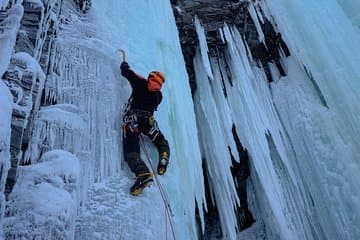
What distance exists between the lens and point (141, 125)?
2.26 m

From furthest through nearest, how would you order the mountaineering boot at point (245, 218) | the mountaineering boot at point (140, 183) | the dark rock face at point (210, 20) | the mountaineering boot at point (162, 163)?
the mountaineering boot at point (245, 218) → the dark rock face at point (210, 20) → the mountaineering boot at point (162, 163) → the mountaineering boot at point (140, 183)

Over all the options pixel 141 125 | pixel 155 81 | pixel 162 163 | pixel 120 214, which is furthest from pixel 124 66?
pixel 120 214

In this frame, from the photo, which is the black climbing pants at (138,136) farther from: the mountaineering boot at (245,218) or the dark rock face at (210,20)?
the mountaineering boot at (245,218)

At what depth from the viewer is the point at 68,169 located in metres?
1.83

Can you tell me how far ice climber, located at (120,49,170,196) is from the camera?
6.73 ft

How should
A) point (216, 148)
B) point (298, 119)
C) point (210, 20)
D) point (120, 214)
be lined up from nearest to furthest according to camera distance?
point (120, 214)
point (216, 148)
point (298, 119)
point (210, 20)

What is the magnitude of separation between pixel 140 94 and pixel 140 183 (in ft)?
2.10

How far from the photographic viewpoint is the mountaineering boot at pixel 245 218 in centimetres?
438

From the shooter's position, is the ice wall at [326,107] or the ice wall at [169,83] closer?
the ice wall at [169,83]

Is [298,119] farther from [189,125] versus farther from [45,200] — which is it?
[45,200]

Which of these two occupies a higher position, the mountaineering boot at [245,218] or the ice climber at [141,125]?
the ice climber at [141,125]

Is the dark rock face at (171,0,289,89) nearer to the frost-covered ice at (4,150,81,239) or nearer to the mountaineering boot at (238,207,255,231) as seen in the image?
the mountaineering boot at (238,207,255,231)

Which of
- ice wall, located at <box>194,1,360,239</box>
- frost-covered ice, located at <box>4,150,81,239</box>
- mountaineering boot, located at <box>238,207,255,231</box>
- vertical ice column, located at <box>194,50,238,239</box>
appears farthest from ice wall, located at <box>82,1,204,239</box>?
mountaineering boot, located at <box>238,207,255,231</box>

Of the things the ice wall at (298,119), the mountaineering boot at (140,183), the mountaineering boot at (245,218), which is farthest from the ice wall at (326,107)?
the mountaineering boot at (140,183)
